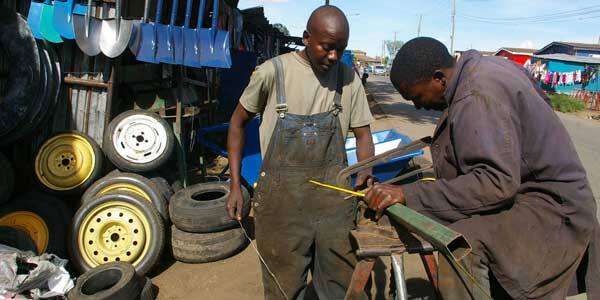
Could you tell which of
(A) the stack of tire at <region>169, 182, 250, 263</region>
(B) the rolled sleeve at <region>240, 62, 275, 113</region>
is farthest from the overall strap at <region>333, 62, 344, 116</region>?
(A) the stack of tire at <region>169, 182, 250, 263</region>

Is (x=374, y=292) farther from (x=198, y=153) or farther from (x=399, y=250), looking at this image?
(x=198, y=153)

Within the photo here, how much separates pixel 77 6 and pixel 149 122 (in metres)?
1.82

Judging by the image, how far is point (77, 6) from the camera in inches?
221

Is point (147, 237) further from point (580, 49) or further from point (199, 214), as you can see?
point (580, 49)

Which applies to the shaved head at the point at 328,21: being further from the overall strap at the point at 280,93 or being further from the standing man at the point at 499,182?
the standing man at the point at 499,182

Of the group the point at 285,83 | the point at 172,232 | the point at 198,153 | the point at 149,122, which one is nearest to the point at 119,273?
the point at 172,232

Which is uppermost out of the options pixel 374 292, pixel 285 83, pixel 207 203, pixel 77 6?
pixel 77 6

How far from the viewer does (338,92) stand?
2.71m

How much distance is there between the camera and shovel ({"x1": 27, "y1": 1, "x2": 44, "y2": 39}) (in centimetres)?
528

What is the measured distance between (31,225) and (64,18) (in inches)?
104

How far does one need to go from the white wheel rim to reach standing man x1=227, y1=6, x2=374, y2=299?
2.85 m

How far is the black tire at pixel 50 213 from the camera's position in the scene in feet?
14.6

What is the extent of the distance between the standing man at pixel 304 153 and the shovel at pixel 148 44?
3.56 meters

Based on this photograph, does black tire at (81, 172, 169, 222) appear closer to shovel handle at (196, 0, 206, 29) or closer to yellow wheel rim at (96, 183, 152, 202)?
yellow wheel rim at (96, 183, 152, 202)
